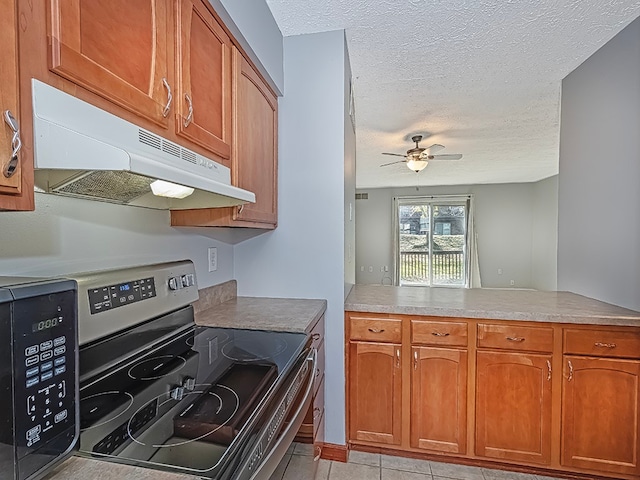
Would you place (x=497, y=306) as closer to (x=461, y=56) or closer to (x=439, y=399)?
(x=439, y=399)

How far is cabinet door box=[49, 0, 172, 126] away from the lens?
2.08ft

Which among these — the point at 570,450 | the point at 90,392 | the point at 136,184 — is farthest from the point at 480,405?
the point at 136,184

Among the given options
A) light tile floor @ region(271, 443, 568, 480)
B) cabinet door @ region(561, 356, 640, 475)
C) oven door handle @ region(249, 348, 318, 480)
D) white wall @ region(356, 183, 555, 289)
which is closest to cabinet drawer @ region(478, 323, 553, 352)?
cabinet door @ region(561, 356, 640, 475)

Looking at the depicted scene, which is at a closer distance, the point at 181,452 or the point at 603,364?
the point at 181,452

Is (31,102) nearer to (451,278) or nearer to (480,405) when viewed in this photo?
(480,405)

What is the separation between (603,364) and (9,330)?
2.28m

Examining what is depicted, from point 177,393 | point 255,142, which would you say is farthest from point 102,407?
point 255,142

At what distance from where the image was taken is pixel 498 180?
7.03m

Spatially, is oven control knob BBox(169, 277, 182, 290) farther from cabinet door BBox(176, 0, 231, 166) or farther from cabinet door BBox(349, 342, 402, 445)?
cabinet door BBox(349, 342, 402, 445)

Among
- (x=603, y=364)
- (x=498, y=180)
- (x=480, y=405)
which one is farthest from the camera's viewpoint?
(x=498, y=180)

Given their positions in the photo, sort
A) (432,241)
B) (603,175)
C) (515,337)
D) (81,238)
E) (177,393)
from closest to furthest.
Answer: (177,393)
(81,238)
(515,337)
(603,175)
(432,241)

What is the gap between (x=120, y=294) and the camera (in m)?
1.07

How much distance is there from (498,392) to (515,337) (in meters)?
0.32

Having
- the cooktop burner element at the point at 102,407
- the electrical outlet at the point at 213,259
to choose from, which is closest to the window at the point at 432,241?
the electrical outlet at the point at 213,259
